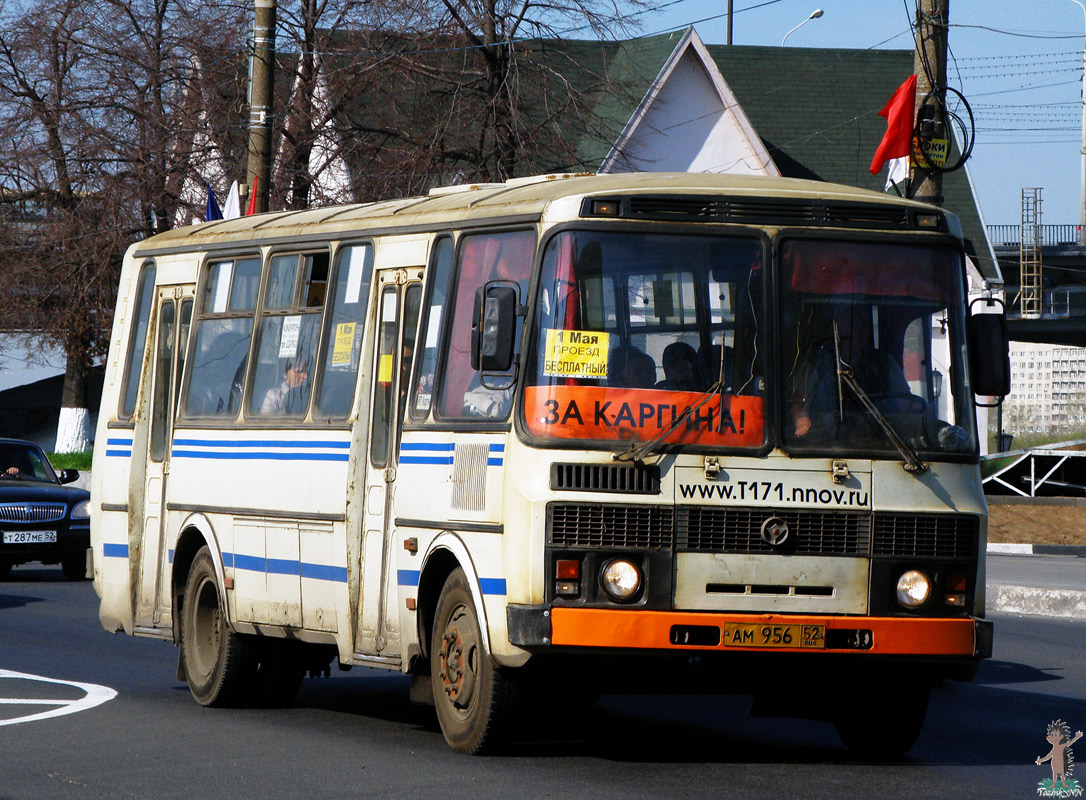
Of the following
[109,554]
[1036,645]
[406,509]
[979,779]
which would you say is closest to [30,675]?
[109,554]

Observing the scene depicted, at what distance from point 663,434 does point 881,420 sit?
1.05 m

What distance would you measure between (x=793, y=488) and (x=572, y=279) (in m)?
1.37

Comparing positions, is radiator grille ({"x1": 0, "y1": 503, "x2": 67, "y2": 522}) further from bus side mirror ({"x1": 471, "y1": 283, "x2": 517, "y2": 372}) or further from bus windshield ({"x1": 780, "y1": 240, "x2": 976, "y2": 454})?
bus windshield ({"x1": 780, "y1": 240, "x2": 976, "y2": 454})

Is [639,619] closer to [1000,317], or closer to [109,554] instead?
[1000,317]

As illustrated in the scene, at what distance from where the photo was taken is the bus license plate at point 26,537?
69.7 ft

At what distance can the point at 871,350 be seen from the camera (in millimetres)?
8781

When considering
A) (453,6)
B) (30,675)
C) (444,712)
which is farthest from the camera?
(453,6)

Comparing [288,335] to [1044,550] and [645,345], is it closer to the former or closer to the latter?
[645,345]

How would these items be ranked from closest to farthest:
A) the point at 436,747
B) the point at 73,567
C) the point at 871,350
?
the point at 871,350, the point at 436,747, the point at 73,567

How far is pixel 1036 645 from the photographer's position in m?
15.6

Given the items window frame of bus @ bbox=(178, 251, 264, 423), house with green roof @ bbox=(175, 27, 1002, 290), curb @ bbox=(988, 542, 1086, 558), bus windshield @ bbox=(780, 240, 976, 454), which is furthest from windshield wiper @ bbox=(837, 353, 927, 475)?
house with green roof @ bbox=(175, 27, 1002, 290)

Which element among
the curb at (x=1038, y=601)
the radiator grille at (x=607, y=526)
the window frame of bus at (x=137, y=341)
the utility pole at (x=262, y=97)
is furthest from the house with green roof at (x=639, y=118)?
the radiator grille at (x=607, y=526)

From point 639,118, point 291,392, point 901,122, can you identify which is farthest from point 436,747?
point 639,118

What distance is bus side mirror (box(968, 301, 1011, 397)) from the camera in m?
9.09
